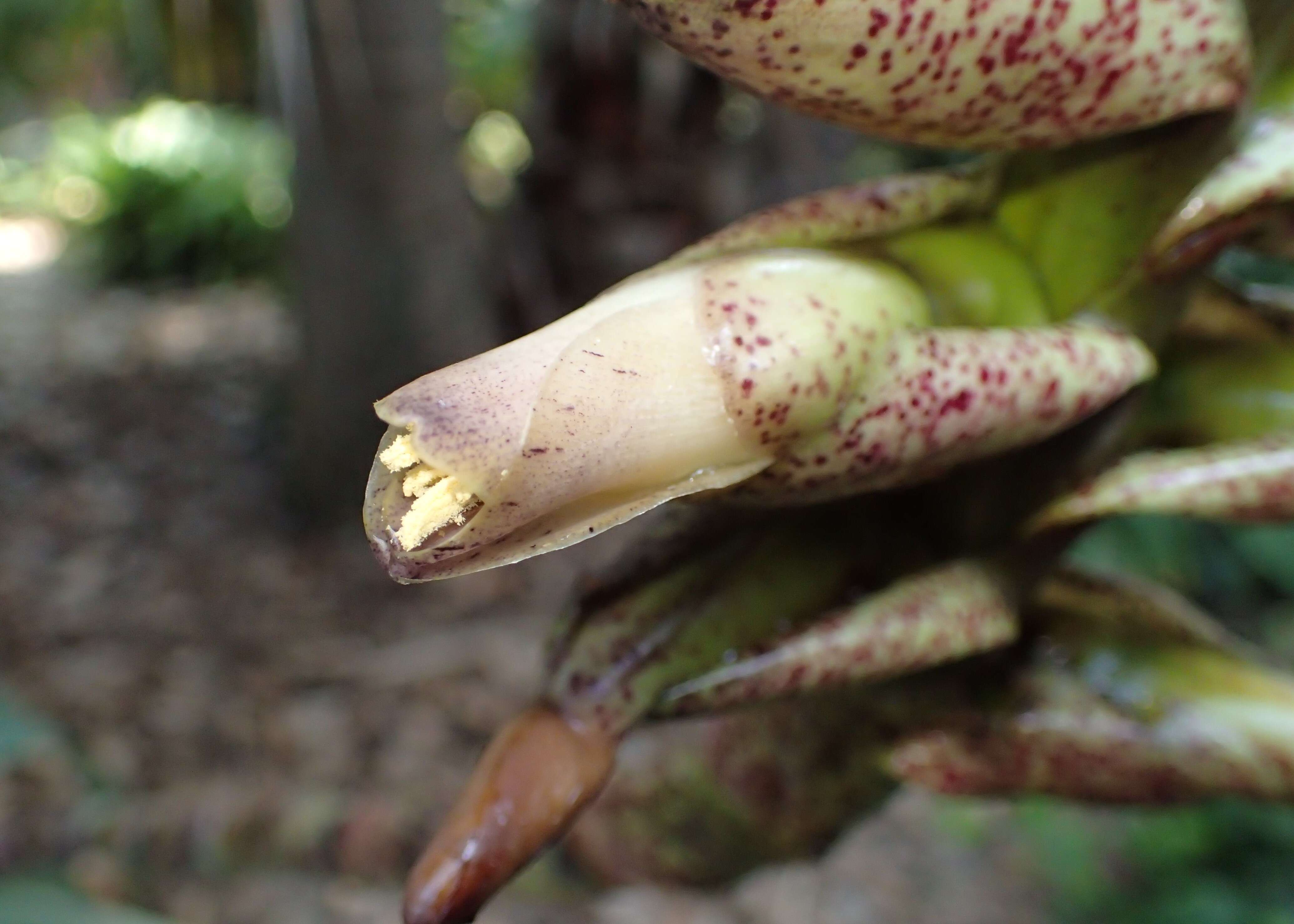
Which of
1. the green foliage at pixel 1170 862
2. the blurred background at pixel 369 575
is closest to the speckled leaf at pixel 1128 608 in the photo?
the blurred background at pixel 369 575

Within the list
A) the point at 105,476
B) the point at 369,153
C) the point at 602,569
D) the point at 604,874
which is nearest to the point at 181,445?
the point at 105,476

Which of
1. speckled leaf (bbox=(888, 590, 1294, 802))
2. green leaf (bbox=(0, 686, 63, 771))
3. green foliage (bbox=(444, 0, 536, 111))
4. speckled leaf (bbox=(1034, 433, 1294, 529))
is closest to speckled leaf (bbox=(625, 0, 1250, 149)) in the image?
speckled leaf (bbox=(1034, 433, 1294, 529))

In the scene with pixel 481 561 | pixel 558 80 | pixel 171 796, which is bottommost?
pixel 171 796

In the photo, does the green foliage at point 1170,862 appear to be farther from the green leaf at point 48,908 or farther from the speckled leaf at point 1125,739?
the green leaf at point 48,908

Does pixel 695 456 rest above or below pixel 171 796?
above

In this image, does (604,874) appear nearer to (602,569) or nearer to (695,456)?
(602,569)

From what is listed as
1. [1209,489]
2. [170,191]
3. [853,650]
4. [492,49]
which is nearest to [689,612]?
[853,650]

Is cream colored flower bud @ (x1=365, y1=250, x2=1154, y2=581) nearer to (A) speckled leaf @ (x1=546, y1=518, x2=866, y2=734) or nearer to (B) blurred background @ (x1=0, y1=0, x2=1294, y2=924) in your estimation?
(A) speckled leaf @ (x1=546, y1=518, x2=866, y2=734)

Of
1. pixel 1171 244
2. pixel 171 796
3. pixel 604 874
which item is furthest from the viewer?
pixel 171 796
